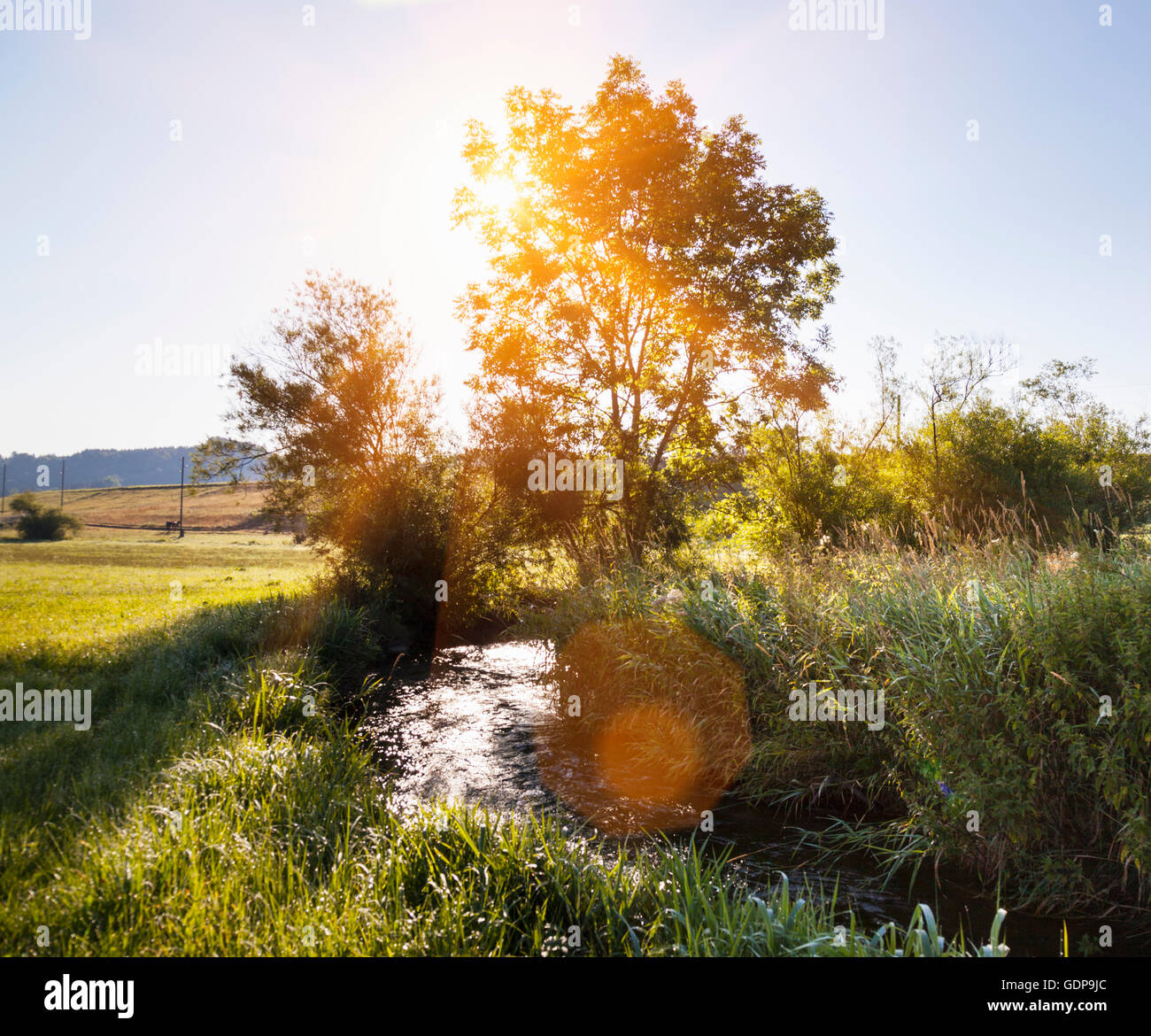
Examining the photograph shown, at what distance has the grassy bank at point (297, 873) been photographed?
3889 mm

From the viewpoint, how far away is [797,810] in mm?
7953

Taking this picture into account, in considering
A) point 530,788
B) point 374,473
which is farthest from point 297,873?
point 374,473

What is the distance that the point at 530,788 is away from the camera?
891 centimetres

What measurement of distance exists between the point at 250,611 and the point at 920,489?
28.6 metres

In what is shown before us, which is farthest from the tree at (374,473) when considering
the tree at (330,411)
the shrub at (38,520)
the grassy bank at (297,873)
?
the shrub at (38,520)

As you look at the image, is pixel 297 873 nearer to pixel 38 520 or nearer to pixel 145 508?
pixel 38 520

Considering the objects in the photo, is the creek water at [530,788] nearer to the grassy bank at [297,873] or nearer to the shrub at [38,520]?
the grassy bank at [297,873]

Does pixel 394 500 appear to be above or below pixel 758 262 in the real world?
below

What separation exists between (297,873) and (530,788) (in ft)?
15.0

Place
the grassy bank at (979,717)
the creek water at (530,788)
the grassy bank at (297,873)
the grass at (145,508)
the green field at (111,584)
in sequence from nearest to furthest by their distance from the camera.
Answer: the grassy bank at (297,873) < the grassy bank at (979,717) < the creek water at (530,788) < the green field at (111,584) < the grass at (145,508)

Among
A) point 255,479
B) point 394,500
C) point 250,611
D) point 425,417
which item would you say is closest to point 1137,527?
point 250,611

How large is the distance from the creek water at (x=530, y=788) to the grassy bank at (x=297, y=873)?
36 cm

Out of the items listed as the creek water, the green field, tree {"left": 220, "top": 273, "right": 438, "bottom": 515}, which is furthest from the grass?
the creek water
